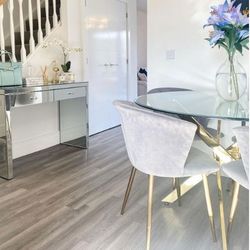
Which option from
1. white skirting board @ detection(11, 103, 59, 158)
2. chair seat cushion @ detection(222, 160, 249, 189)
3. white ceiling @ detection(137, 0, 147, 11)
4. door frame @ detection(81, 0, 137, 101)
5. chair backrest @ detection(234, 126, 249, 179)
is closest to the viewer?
chair backrest @ detection(234, 126, 249, 179)

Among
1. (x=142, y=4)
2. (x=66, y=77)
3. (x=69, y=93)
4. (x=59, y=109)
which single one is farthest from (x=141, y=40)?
(x=69, y=93)

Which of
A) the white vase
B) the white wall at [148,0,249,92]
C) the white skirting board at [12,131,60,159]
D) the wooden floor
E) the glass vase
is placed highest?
the white wall at [148,0,249,92]

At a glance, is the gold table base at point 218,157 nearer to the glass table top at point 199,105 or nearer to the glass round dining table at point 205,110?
the glass round dining table at point 205,110

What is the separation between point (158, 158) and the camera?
1.73 metres

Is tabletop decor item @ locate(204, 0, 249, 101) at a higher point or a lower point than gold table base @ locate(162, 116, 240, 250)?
higher

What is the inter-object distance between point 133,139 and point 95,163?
1.52 m

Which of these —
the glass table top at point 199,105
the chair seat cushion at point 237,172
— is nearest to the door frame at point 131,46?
the glass table top at point 199,105

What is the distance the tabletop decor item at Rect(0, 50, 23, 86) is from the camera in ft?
9.59

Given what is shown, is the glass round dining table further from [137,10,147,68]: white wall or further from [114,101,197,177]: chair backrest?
[137,10,147,68]: white wall

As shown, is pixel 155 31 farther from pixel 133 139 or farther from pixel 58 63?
pixel 133 139

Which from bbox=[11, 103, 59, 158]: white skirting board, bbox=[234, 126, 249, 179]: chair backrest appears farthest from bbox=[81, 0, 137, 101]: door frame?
bbox=[234, 126, 249, 179]: chair backrest

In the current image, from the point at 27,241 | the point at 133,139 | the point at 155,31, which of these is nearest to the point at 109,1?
the point at 155,31

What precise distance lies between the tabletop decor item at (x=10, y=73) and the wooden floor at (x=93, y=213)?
2.81 feet

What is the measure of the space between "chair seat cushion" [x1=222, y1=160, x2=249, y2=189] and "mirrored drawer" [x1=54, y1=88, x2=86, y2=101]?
2.05 metres
